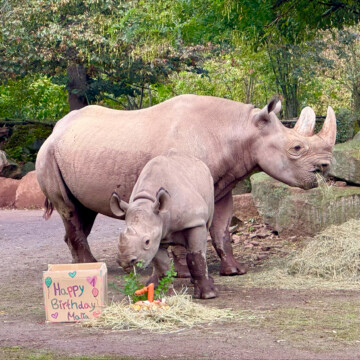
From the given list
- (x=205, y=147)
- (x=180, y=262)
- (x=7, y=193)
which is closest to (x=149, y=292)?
(x=180, y=262)

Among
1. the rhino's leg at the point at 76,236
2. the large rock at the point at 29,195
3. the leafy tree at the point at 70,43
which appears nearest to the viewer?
the rhino's leg at the point at 76,236

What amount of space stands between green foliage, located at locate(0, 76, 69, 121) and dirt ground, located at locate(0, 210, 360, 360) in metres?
13.8

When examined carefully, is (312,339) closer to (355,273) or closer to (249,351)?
(249,351)

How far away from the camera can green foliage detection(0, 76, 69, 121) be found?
2222 cm

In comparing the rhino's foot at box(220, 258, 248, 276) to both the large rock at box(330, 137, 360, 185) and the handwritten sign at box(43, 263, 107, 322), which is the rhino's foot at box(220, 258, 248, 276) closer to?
the handwritten sign at box(43, 263, 107, 322)

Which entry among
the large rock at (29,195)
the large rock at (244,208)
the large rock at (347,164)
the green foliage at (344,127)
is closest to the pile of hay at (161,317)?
the large rock at (347,164)

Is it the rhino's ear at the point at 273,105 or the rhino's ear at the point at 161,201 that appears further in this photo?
the rhino's ear at the point at 273,105

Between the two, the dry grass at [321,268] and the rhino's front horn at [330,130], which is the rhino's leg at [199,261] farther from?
the rhino's front horn at [330,130]

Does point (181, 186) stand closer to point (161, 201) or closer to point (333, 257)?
point (161, 201)

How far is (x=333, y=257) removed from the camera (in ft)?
26.9

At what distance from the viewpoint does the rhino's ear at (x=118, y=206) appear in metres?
6.43

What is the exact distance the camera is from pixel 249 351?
505 centimetres

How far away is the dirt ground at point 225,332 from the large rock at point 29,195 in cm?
A: 812

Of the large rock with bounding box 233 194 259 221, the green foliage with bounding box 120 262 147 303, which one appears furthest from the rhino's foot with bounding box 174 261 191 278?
the large rock with bounding box 233 194 259 221
